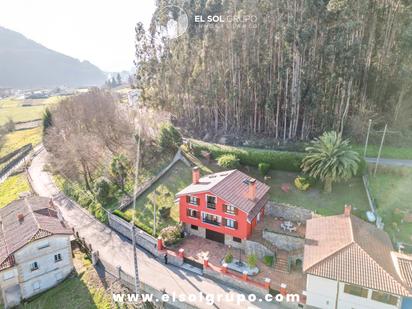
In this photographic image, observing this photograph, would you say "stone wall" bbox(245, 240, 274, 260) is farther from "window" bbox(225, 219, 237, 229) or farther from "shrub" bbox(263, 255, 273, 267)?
"window" bbox(225, 219, 237, 229)

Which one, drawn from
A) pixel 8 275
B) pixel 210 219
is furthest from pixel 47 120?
pixel 210 219

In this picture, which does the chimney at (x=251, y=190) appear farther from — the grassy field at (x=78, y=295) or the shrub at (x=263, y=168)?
the grassy field at (x=78, y=295)

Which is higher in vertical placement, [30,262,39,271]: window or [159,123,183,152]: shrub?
[159,123,183,152]: shrub

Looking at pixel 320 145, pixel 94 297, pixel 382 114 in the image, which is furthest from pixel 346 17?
pixel 94 297

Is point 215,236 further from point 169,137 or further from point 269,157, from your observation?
point 169,137

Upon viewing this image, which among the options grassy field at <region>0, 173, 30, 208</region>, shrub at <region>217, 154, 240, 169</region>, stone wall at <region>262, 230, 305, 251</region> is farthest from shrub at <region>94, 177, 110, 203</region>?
stone wall at <region>262, 230, 305, 251</region>

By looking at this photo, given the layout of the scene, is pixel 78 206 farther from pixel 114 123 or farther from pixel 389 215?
pixel 389 215
